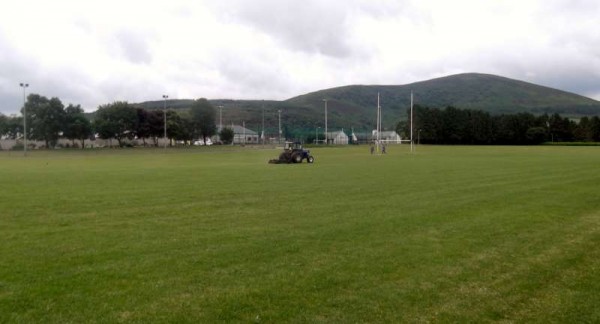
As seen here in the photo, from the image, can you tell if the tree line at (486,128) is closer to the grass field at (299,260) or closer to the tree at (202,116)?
the tree at (202,116)

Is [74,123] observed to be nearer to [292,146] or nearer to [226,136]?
[226,136]

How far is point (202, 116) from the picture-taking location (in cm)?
11725

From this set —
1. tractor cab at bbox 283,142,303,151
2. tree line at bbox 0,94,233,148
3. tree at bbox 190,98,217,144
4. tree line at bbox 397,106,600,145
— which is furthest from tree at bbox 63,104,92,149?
tree line at bbox 397,106,600,145

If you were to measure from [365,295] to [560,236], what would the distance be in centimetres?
609

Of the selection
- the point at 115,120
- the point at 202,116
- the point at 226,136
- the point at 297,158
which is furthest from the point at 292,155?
the point at 226,136

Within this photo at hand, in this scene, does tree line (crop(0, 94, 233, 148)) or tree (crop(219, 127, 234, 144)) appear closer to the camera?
tree line (crop(0, 94, 233, 148))

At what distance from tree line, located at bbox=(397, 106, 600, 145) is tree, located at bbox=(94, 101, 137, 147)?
2694 inches

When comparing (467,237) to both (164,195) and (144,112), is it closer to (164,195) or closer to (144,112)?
(164,195)

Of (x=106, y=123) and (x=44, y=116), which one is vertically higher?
(x=44, y=116)

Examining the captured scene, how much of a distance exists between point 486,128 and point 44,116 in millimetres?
101433

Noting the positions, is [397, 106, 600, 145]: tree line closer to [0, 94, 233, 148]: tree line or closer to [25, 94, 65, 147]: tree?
[0, 94, 233, 148]: tree line

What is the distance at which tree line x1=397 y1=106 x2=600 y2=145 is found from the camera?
133m

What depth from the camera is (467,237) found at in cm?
1080

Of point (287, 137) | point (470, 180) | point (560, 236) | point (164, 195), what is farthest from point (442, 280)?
point (287, 137)
